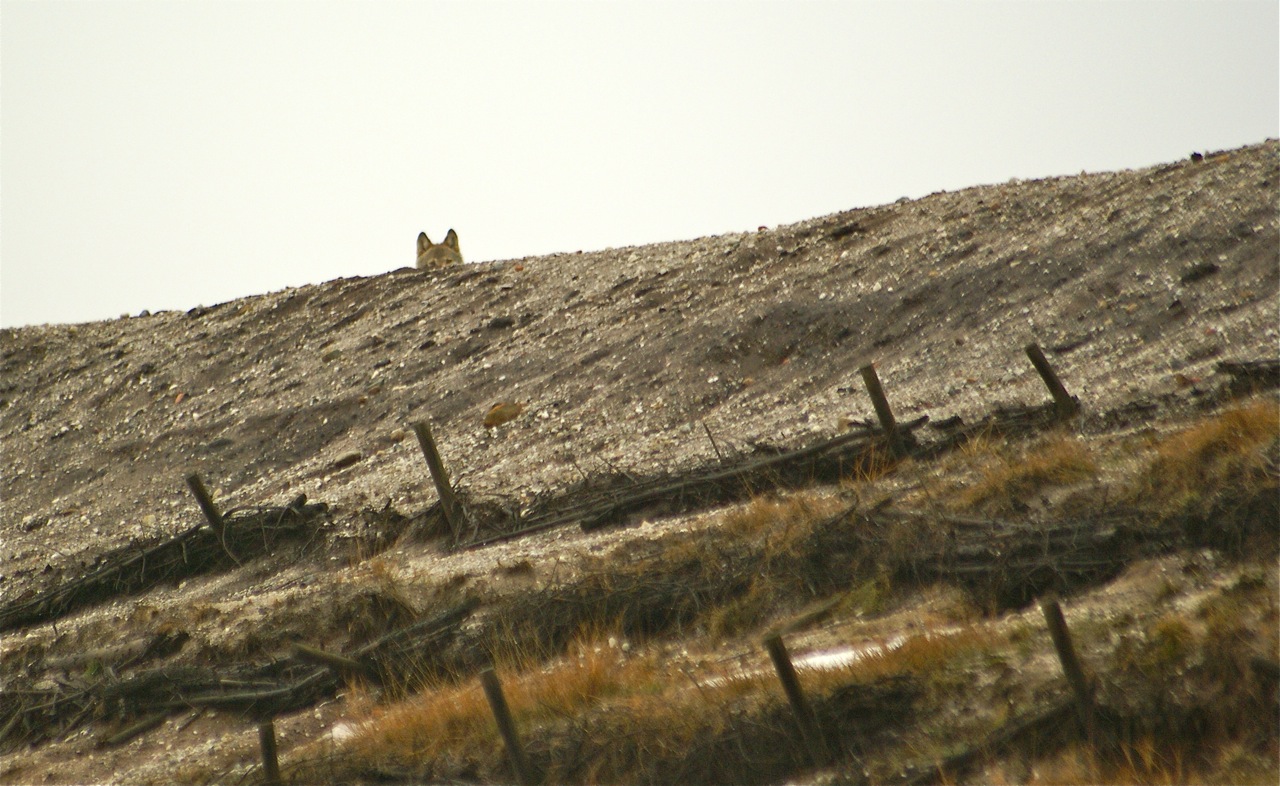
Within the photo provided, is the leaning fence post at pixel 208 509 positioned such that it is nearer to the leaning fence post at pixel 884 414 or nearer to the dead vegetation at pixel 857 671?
the dead vegetation at pixel 857 671

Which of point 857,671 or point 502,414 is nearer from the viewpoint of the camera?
point 857,671

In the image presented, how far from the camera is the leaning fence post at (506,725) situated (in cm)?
778

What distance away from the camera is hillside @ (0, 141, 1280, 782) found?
9.13 m

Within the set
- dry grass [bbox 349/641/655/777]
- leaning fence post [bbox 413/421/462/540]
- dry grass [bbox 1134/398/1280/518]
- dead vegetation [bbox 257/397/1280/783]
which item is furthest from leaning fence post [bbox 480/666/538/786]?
leaning fence post [bbox 413/421/462/540]

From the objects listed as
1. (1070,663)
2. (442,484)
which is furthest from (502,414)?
(1070,663)

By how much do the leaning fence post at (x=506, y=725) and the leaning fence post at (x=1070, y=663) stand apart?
139 inches

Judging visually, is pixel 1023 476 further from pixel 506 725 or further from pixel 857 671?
pixel 506 725

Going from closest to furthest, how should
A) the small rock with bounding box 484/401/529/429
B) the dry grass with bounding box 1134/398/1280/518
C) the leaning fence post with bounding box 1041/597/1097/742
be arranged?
the leaning fence post with bounding box 1041/597/1097/742 < the dry grass with bounding box 1134/398/1280/518 < the small rock with bounding box 484/401/529/429

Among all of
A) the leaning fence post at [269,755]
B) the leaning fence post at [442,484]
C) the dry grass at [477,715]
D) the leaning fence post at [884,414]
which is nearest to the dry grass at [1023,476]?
the leaning fence post at [884,414]

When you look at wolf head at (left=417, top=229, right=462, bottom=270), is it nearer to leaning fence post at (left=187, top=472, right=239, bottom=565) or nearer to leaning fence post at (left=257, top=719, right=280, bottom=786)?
leaning fence post at (left=187, top=472, right=239, bottom=565)

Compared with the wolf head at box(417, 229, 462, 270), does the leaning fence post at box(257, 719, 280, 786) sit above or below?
below

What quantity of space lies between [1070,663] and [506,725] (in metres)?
3.65

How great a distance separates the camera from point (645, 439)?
14.3 m

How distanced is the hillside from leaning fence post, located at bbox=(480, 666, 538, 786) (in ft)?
0.96
